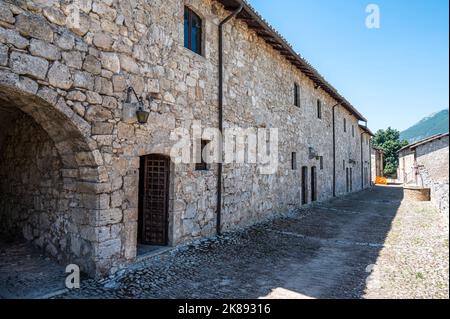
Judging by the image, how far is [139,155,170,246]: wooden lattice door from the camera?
18.4 feet

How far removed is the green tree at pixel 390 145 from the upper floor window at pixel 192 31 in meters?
39.2

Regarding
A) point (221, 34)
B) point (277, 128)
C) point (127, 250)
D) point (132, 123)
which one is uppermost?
point (221, 34)

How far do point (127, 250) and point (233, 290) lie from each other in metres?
Answer: 1.74

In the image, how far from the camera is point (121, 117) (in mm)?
4531

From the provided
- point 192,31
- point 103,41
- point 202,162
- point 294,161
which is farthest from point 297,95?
point 103,41

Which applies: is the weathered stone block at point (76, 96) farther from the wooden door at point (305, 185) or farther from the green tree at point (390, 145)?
the green tree at point (390, 145)

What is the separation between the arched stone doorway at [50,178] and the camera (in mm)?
3918

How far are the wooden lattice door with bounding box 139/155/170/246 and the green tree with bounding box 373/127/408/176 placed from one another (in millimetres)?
40284

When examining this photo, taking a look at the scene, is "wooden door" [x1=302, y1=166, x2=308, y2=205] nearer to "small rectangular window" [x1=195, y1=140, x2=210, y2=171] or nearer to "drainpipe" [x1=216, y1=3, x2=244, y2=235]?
"drainpipe" [x1=216, y1=3, x2=244, y2=235]

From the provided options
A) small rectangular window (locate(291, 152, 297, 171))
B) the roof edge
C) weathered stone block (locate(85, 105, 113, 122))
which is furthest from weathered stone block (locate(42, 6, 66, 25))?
small rectangular window (locate(291, 152, 297, 171))

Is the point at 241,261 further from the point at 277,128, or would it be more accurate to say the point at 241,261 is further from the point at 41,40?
the point at 277,128

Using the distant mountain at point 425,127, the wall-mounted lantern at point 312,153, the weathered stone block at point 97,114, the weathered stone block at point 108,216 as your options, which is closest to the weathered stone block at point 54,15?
the weathered stone block at point 97,114
